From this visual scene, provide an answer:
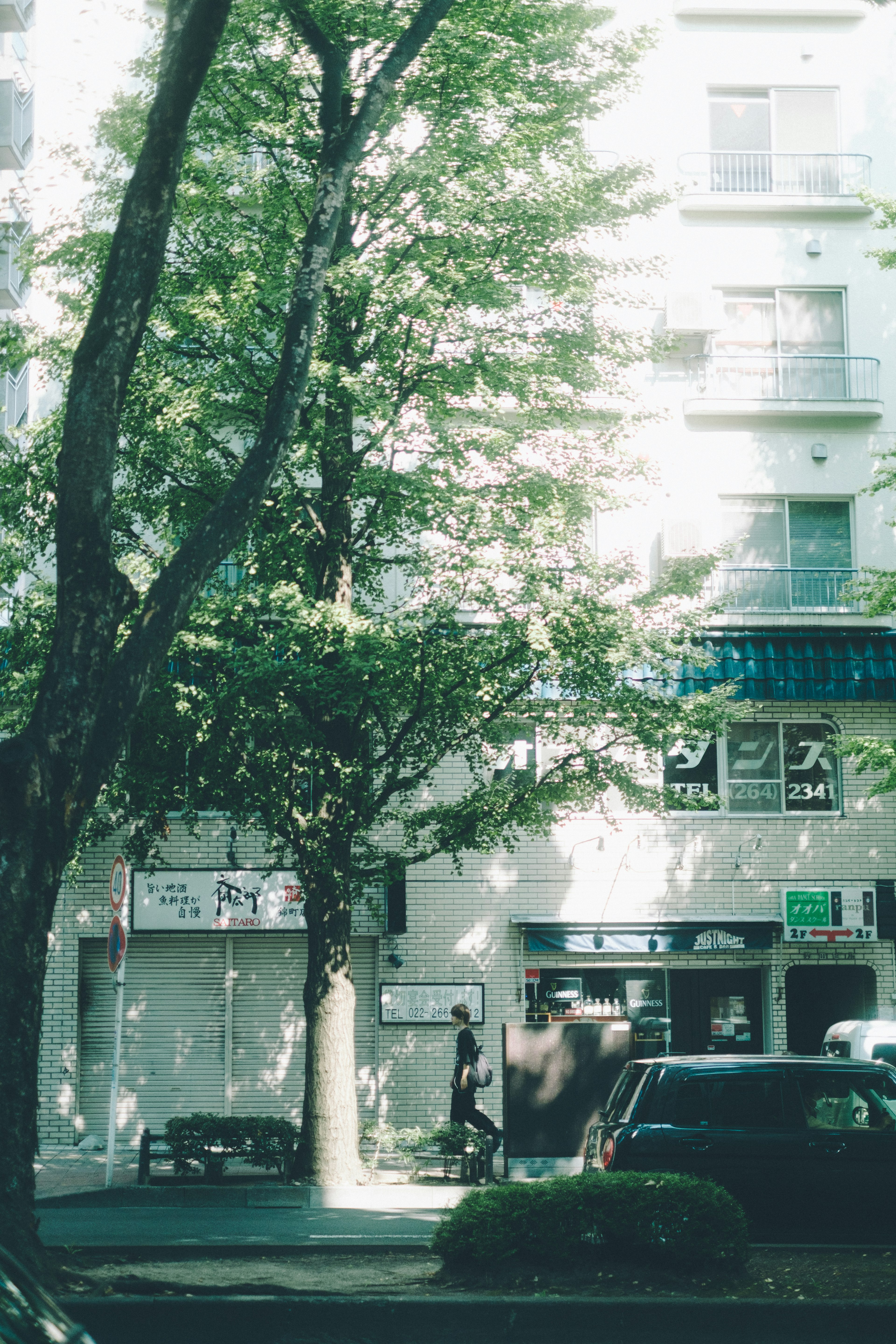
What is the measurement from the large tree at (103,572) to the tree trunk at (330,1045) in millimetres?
6400

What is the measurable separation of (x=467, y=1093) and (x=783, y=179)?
15086 mm

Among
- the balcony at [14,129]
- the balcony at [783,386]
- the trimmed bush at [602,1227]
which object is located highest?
the balcony at [14,129]

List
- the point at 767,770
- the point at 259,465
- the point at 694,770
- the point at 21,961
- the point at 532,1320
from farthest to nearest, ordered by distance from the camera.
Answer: the point at 767,770 < the point at 694,770 < the point at 259,465 < the point at 532,1320 < the point at 21,961

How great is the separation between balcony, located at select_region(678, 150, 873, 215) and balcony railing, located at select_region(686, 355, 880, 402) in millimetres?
2382

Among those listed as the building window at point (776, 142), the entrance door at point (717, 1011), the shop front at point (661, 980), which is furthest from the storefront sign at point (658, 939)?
the building window at point (776, 142)

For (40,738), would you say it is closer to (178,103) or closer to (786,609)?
(178,103)

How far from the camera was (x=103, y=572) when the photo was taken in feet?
25.5

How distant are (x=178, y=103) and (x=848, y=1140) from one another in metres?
8.72

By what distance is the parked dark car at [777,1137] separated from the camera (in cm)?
1046

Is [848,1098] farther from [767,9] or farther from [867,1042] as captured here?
[767,9]

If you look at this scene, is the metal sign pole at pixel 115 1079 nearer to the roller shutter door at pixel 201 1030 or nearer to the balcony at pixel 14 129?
the roller shutter door at pixel 201 1030

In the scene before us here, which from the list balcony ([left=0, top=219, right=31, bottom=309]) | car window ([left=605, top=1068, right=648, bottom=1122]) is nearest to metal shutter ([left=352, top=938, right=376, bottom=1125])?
car window ([left=605, top=1068, right=648, bottom=1122])

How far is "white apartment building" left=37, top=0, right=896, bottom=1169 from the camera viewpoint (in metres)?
19.0

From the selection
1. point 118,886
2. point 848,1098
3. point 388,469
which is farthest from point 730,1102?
point 388,469
